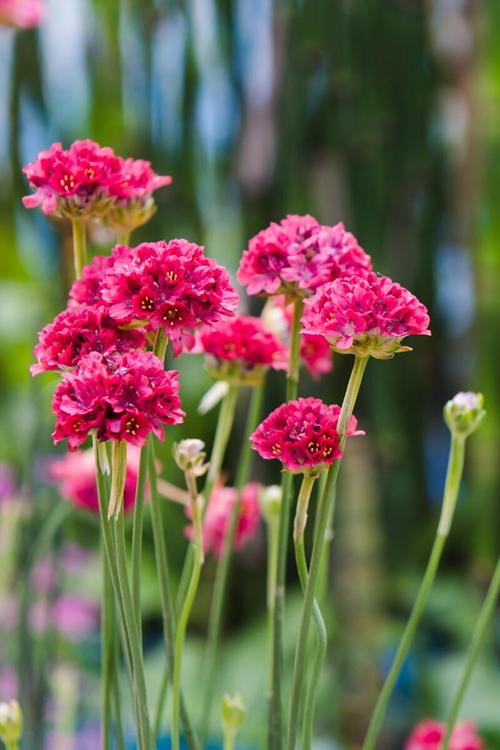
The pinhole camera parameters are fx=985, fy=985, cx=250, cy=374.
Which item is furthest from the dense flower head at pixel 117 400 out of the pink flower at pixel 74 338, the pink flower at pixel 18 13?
the pink flower at pixel 18 13

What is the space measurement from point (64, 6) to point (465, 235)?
85cm

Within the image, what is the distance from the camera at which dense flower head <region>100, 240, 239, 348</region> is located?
12.5 inches

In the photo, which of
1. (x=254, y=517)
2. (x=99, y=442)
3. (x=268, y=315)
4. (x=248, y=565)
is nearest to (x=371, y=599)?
(x=248, y=565)

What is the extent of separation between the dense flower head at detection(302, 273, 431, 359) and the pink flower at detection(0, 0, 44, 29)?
76 centimetres

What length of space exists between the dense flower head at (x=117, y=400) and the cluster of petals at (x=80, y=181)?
10cm

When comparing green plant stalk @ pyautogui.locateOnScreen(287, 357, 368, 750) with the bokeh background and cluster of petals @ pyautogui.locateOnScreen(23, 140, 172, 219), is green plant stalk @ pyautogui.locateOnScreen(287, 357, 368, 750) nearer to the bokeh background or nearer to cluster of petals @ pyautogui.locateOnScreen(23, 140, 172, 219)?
cluster of petals @ pyautogui.locateOnScreen(23, 140, 172, 219)

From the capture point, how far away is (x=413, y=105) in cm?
166

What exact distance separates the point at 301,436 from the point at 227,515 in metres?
0.26

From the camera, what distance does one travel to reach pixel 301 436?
32cm

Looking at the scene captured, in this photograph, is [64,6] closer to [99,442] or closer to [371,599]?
[371,599]

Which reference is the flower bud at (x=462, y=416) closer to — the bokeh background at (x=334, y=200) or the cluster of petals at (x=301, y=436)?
the cluster of petals at (x=301, y=436)

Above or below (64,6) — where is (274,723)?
below

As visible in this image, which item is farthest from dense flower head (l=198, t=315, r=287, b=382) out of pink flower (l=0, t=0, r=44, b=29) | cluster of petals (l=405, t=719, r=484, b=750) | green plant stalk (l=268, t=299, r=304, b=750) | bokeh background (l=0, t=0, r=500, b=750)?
bokeh background (l=0, t=0, r=500, b=750)

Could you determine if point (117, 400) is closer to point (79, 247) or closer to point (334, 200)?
point (79, 247)
